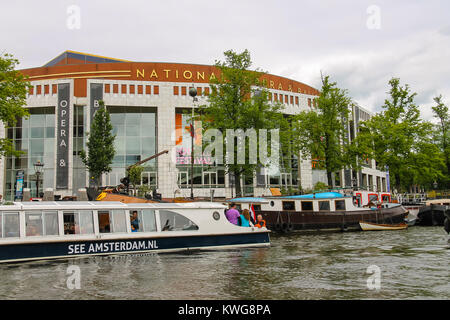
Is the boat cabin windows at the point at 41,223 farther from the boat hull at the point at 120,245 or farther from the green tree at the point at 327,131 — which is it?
the green tree at the point at 327,131

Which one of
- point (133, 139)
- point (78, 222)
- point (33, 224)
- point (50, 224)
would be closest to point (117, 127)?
point (133, 139)

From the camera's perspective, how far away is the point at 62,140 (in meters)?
51.0

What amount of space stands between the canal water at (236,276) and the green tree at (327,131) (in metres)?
22.7

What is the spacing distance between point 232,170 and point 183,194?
20.8 m

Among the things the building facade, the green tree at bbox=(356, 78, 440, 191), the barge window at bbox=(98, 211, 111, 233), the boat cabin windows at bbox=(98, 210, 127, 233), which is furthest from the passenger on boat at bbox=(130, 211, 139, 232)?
the building facade

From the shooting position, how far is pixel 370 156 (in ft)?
133

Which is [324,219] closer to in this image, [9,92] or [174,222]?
[174,222]

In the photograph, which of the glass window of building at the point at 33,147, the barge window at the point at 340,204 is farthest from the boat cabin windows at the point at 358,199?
the glass window of building at the point at 33,147

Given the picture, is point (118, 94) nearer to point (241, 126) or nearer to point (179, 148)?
point (179, 148)

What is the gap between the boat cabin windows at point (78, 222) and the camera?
43.6 feet

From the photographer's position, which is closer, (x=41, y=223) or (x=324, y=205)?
(x=41, y=223)

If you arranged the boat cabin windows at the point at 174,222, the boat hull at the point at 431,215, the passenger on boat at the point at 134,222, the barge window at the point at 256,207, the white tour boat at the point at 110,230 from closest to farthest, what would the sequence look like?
the white tour boat at the point at 110,230, the passenger on boat at the point at 134,222, the boat cabin windows at the point at 174,222, the barge window at the point at 256,207, the boat hull at the point at 431,215

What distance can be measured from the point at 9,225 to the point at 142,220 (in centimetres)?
413
